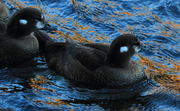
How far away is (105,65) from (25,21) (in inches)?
82.7

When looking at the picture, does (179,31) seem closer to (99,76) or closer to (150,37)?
(150,37)

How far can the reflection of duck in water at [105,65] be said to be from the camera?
8.07 metres

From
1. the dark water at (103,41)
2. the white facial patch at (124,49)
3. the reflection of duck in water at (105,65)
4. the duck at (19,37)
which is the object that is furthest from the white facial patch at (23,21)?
the white facial patch at (124,49)

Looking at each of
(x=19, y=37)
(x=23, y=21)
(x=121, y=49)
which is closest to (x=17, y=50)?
(x=19, y=37)

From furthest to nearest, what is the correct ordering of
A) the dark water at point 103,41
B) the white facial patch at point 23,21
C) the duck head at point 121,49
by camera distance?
the white facial patch at point 23,21, the duck head at point 121,49, the dark water at point 103,41

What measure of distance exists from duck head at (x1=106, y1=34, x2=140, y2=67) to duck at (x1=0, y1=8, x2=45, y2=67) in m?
1.92

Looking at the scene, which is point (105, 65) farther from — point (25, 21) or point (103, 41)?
point (25, 21)

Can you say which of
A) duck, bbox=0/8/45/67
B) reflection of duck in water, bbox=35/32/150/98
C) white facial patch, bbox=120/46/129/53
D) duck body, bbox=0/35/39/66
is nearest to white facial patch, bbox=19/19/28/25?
duck, bbox=0/8/45/67

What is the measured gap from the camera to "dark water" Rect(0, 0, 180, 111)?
7633 millimetres

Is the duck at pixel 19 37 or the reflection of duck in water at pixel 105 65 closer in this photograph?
the reflection of duck in water at pixel 105 65

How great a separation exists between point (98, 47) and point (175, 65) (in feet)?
6.16

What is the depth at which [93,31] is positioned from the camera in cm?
1055

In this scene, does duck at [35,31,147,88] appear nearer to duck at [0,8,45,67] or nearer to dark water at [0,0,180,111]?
dark water at [0,0,180,111]

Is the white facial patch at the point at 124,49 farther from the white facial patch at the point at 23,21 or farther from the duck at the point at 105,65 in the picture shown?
the white facial patch at the point at 23,21
